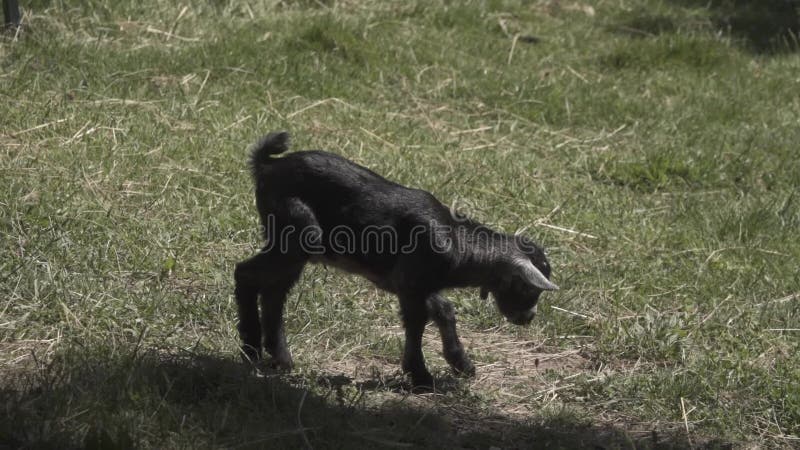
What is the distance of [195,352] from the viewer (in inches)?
199

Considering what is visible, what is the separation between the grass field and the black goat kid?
0.68ft

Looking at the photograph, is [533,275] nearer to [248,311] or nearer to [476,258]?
[476,258]

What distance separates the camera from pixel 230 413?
4.46 metres

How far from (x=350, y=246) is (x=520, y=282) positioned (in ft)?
2.88

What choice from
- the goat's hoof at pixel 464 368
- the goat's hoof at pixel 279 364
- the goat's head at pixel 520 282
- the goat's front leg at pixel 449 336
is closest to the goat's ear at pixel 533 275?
the goat's head at pixel 520 282

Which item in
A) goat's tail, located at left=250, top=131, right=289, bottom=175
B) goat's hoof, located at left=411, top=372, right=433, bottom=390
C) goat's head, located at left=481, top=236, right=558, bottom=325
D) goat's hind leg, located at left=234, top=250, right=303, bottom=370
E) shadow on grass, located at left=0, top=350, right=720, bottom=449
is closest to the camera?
shadow on grass, located at left=0, top=350, right=720, bottom=449

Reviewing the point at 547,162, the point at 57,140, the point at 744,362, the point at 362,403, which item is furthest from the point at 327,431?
the point at 547,162

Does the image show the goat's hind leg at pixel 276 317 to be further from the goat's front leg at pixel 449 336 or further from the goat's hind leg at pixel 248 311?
the goat's front leg at pixel 449 336

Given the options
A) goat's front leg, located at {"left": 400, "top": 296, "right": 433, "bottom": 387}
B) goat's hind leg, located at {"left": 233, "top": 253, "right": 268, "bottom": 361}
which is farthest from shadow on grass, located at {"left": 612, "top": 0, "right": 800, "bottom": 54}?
goat's hind leg, located at {"left": 233, "top": 253, "right": 268, "bottom": 361}

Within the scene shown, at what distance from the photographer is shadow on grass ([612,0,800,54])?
10992mm

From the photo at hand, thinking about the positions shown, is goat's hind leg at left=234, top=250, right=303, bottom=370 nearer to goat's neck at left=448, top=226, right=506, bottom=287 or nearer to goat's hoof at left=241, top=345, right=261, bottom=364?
goat's hoof at left=241, top=345, right=261, bottom=364

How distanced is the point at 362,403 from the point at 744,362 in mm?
2026

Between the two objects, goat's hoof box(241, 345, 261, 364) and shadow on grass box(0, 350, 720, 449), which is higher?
shadow on grass box(0, 350, 720, 449)

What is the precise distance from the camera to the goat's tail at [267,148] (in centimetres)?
536
